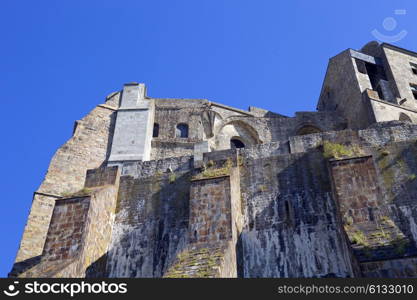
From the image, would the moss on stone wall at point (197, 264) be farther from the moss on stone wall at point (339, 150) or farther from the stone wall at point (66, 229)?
the moss on stone wall at point (339, 150)

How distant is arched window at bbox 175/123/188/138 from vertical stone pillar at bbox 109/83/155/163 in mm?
1405

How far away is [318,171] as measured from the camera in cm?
1297

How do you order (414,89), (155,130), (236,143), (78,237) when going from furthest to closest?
1. (414,89)
2. (236,143)
3. (155,130)
4. (78,237)

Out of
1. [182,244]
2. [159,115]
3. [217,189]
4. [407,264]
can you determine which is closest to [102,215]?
[182,244]

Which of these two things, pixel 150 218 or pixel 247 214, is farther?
pixel 150 218

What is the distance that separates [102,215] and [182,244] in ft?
7.92

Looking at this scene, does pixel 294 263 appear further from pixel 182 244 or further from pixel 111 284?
pixel 111 284

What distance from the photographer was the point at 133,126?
69.2ft

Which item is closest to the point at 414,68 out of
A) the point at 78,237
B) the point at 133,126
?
the point at 133,126

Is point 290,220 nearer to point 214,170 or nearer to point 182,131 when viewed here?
point 214,170

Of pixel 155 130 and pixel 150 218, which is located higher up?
pixel 155 130

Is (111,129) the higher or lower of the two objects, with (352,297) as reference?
higher

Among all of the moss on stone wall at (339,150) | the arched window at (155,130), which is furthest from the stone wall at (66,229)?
the arched window at (155,130)

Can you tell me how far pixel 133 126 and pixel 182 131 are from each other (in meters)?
2.99
